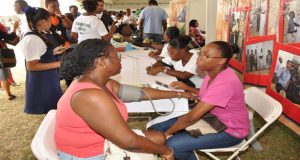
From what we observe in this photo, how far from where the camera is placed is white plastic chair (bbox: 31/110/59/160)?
1167mm

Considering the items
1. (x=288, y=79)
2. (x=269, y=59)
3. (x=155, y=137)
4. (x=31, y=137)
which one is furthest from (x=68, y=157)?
(x=269, y=59)

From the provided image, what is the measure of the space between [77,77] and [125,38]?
12.7ft

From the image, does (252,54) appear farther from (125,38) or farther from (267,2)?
(125,38)

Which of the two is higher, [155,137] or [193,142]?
[155,137]

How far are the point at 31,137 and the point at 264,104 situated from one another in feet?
8.49

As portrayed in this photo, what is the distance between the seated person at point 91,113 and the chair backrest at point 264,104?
718mm

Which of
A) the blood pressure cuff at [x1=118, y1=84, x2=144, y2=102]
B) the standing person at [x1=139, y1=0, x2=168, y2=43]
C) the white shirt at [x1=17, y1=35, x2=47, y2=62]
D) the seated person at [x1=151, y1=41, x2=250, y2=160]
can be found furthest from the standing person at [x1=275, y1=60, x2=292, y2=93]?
the standing person at [x1=139, y1=0, x2=168, y2=43]

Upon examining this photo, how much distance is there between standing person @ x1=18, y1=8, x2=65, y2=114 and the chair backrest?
5.39ft

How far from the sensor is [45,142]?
4.08 feet

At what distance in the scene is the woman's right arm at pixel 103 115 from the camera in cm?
109

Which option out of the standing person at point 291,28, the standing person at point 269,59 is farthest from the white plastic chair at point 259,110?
the standing person at point 269,59

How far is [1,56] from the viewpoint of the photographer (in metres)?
3.44

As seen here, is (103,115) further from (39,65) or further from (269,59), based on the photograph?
(269,59)

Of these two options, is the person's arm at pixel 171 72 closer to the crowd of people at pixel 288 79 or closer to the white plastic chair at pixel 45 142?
the crowd of people at pixel 288 79
